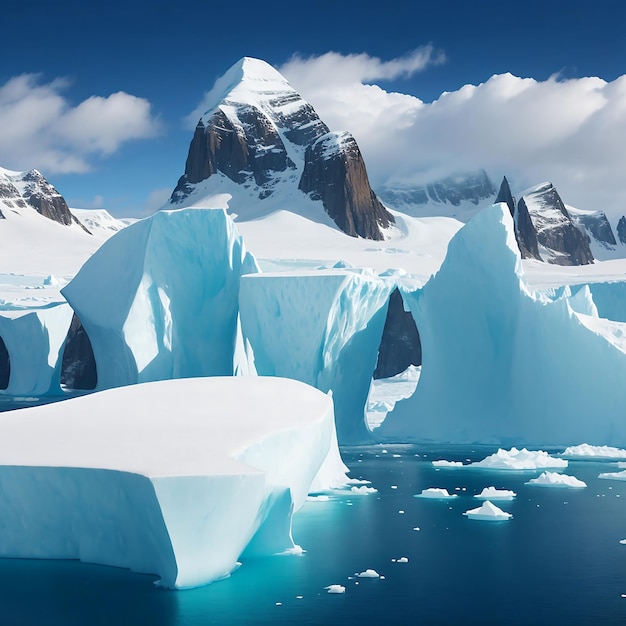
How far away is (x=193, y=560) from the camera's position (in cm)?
823

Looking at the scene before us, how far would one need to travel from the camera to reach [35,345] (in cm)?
3281

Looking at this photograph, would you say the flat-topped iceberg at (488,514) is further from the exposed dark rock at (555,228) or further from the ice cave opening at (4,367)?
the exposed dark rock at (555,228)

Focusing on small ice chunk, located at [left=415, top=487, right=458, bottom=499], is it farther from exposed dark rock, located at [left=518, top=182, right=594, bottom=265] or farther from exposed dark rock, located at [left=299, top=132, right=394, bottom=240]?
exposed dark rock, located at [left=518, top=182, right=594, bottom=265]

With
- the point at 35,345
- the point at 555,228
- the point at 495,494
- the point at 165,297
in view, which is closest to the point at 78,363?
the point at 35,345

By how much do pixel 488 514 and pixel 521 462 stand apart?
15.9ft

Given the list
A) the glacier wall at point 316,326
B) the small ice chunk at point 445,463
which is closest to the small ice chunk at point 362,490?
the small ice chunk at point 445,463

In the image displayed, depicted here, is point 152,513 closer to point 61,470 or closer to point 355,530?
point 61,470

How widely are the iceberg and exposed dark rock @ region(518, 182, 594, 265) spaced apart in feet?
238

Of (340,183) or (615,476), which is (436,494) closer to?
(615,476)

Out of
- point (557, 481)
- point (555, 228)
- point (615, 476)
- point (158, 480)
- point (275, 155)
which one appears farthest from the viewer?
point (555, 228)

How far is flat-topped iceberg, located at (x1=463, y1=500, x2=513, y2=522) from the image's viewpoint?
12.2 meters

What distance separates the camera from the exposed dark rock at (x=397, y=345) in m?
44.1

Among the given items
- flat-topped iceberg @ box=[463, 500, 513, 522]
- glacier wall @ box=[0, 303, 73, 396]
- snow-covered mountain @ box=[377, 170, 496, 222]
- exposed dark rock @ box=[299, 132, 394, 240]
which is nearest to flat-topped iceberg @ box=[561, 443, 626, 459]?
flat-topped iceberg @ box=[463, 500, 513, 522]

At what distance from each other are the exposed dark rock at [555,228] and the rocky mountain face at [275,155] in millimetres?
21655
